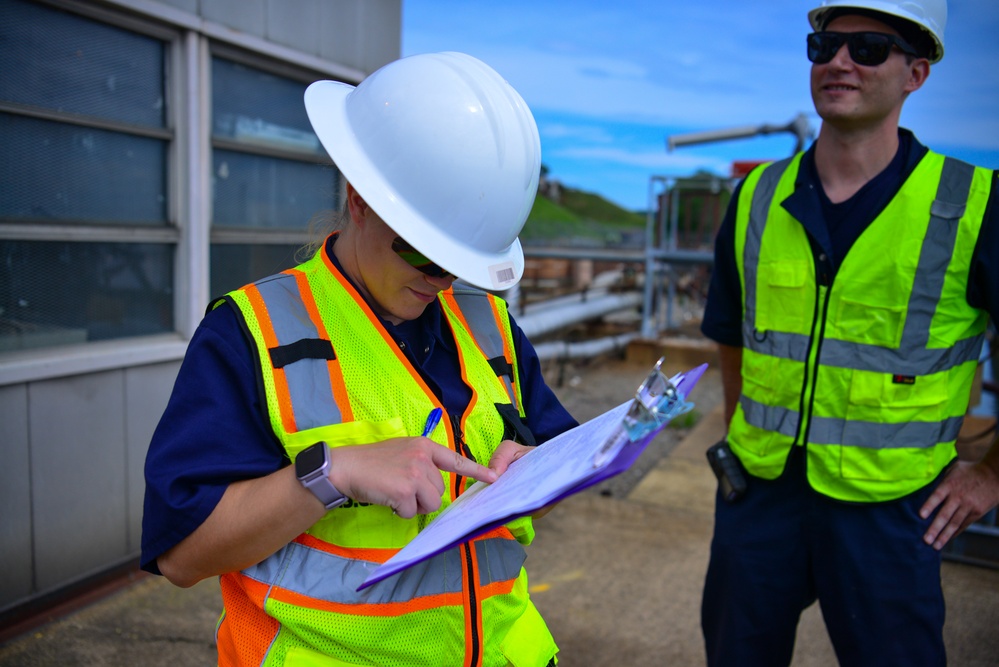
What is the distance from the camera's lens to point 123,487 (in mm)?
3625

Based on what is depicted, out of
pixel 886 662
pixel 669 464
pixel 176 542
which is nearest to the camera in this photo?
pixel 176 542

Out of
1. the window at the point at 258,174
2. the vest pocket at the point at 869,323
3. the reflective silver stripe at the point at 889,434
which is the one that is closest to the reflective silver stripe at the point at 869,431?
the reflective silver stripe at the point at 889,434

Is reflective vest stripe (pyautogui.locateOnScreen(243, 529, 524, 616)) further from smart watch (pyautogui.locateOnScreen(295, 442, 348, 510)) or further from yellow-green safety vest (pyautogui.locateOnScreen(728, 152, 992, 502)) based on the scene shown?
yellow-green safety vest (pyautogui.locateOnScreen(728, 152, 992, 502))

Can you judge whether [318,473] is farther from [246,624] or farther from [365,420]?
[246,624]

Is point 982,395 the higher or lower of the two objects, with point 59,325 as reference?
lower

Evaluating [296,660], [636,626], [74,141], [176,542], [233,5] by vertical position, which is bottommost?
[636,626]

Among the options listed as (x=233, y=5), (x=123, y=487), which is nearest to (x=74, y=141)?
(x=233, y=5)

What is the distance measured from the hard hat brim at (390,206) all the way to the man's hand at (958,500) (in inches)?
60.7

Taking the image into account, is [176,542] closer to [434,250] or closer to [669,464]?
[434,250]

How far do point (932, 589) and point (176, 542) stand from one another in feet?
6.65

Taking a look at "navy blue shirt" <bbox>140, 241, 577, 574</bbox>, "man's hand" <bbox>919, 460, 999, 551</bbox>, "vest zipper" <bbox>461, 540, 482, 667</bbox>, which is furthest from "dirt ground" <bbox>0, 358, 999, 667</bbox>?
"navy blue shirt" <bbox>140, 241, 577, 574</bbox>

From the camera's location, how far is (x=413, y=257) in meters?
1.37

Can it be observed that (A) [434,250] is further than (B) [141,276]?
No

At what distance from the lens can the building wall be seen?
10.4 feet
